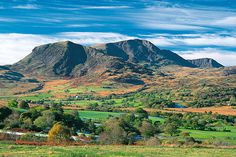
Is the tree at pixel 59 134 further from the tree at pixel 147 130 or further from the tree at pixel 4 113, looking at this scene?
the tree at pixel 147 130

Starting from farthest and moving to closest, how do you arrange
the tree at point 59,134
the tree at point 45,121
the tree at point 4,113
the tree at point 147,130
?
the tree at point 147,130 → the tree at point 4,113 → the tree at point 45,121 → the tree at point 59,134

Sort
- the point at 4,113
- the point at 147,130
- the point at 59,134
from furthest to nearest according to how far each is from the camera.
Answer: the point at 147,130 < the point at 4,113 < the point at 59,134

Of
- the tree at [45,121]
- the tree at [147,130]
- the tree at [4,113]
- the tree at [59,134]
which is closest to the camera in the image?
the tree at [59,134]

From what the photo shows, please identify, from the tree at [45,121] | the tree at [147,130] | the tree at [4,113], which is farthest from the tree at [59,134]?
the tree at [147,130]

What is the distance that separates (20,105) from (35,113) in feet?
174

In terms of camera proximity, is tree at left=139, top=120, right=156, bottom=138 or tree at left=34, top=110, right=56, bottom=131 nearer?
tree at left=34, top=110, right=56, bottom=131

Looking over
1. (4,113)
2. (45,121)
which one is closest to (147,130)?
(45,121)

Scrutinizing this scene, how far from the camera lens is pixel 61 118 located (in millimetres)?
104062

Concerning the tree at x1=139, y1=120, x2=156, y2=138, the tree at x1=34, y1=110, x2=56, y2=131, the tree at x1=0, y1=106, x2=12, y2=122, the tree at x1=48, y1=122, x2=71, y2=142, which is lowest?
the tree at x1=139, y1=120, x2=156, y2=138

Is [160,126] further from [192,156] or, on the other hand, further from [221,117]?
[192,156]

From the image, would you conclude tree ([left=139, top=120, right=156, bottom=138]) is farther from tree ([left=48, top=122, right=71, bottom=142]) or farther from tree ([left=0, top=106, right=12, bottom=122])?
tree ([left=48, top=122, right=71, bottom=142])

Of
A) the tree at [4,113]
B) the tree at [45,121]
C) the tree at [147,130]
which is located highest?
the tree at [4,113]

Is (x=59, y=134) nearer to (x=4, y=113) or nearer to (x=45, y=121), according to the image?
(x=45, y=121)

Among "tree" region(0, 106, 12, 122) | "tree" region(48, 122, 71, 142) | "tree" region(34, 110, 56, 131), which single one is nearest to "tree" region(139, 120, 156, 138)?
"tree" region(34, 110, 56, 131)
